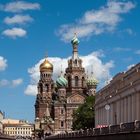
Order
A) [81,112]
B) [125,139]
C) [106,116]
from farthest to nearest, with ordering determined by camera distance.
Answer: [81,112] → [106,116] → [125,139]

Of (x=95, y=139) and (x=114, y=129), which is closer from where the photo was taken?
(x=114, y=129)

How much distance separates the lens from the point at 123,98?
296 feet

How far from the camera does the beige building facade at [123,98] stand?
80938 mm

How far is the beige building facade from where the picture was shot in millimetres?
80938

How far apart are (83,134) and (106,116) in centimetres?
2987

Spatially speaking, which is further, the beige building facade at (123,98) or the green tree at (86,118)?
the green tree at (86,118)

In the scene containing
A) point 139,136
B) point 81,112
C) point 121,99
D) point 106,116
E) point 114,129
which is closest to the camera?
point 139,136

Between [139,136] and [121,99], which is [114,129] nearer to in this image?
[139,136]

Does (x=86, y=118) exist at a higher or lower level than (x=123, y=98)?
lower

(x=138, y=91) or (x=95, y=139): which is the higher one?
(x=138, y=91)

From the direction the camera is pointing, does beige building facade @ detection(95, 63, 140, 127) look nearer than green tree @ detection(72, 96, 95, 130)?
Yes

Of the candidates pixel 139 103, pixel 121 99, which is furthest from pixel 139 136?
pixel 121 99

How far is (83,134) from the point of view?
80.3 m

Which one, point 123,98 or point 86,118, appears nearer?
point 123,98
